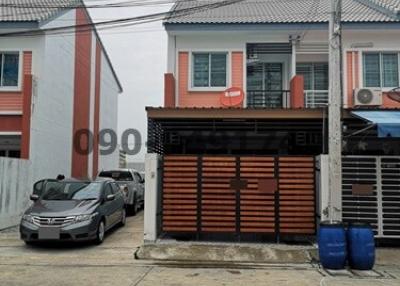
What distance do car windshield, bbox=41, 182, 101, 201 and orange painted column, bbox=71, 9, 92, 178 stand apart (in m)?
9.68

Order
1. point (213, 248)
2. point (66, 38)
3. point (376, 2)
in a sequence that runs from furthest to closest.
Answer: point (66, 38)
point (376, 2)
point (213, 248)

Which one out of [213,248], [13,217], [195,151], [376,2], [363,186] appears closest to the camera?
[213,248]

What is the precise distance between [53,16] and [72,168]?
7.29 m

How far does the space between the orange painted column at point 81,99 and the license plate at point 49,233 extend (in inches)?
461

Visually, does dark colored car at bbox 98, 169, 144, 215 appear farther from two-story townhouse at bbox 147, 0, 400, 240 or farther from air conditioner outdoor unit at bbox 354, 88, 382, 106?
air conditioner outdoor unit at bbox 354, 88, 382, 106

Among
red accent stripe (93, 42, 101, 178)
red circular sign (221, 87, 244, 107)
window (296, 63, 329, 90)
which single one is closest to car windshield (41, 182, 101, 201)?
red circular sign (221, 87, 244, 107)

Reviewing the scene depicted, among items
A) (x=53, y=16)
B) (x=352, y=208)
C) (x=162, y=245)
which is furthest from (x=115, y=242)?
(x=53, y=16)

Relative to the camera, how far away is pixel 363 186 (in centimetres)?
1220

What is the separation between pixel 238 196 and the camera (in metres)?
12.3

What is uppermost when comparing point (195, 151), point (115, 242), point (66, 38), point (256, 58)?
point (66, 38)

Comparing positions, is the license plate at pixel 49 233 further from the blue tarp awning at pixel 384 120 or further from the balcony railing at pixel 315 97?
the balcony railing at pixel 315 97

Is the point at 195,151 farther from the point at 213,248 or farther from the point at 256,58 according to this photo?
the point at 213,248

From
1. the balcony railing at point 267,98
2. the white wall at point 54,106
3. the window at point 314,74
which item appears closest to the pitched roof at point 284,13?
the window at point 314,74

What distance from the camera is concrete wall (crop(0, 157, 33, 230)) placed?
47.4ft
